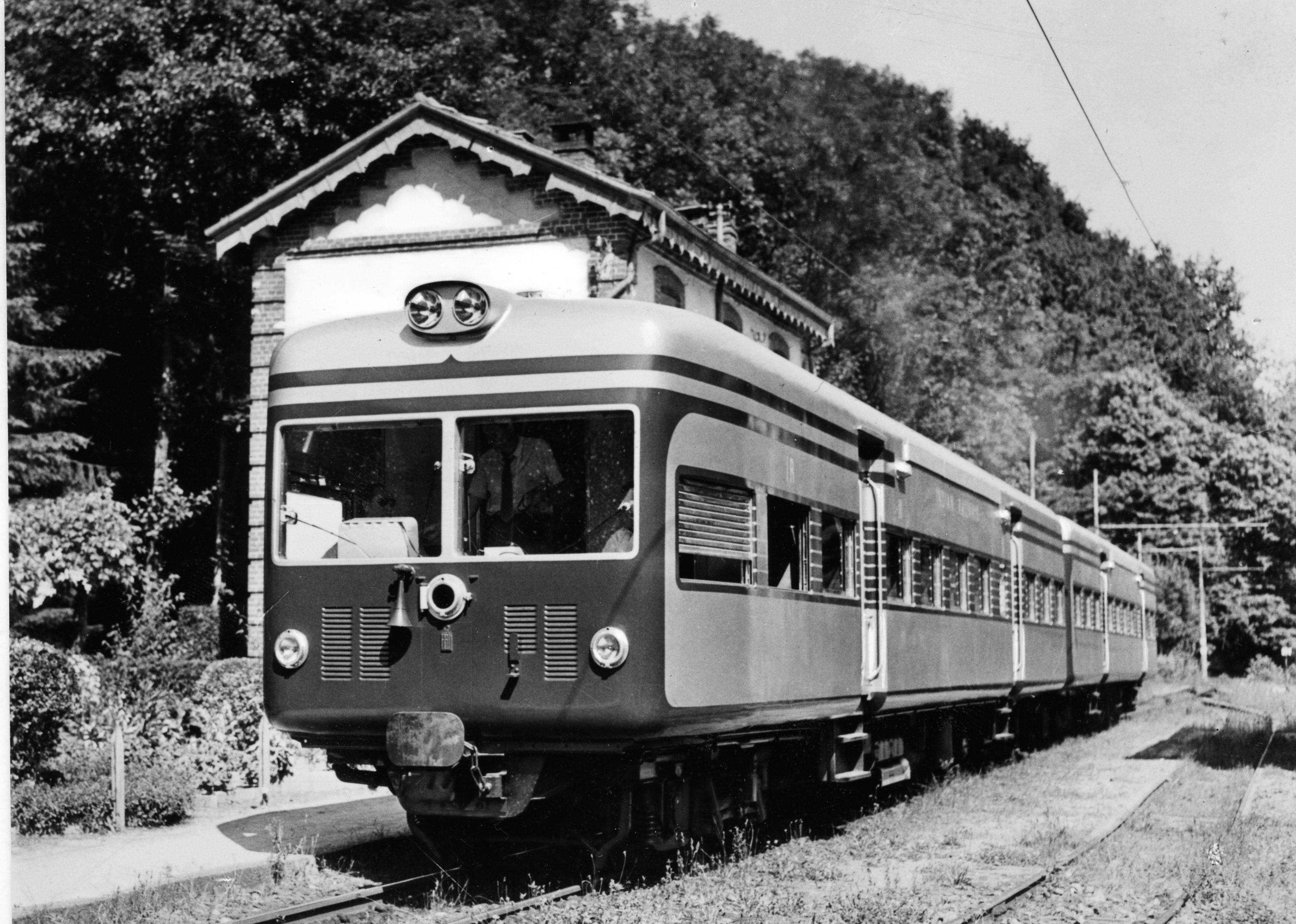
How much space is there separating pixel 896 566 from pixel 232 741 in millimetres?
6245

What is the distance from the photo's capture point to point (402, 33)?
29.1 metres

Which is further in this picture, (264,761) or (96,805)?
(264,761)

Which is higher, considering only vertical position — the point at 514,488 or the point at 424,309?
the point at 424,309

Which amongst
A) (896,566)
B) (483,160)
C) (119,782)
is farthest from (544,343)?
(483,160)

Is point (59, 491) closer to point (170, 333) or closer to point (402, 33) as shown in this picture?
point (170, 333)

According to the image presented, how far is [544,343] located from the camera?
8.29 m

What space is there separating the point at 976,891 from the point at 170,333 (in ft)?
78.0

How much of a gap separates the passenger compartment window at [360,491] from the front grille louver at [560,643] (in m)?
0.76

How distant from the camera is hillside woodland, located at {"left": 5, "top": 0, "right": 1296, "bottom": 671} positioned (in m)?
25.4

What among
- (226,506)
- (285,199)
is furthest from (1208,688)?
(285,199)

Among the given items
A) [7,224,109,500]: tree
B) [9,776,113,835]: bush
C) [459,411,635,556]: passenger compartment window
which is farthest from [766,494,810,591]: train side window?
[7,224,109,500]: tree

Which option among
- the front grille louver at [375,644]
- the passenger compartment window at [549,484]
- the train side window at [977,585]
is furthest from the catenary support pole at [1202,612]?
the front grille louver at [375,644]

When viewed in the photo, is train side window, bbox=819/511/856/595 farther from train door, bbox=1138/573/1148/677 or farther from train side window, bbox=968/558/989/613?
train door, bbox=1138/573/1148/677

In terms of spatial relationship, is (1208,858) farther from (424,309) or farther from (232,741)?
(232,741)
